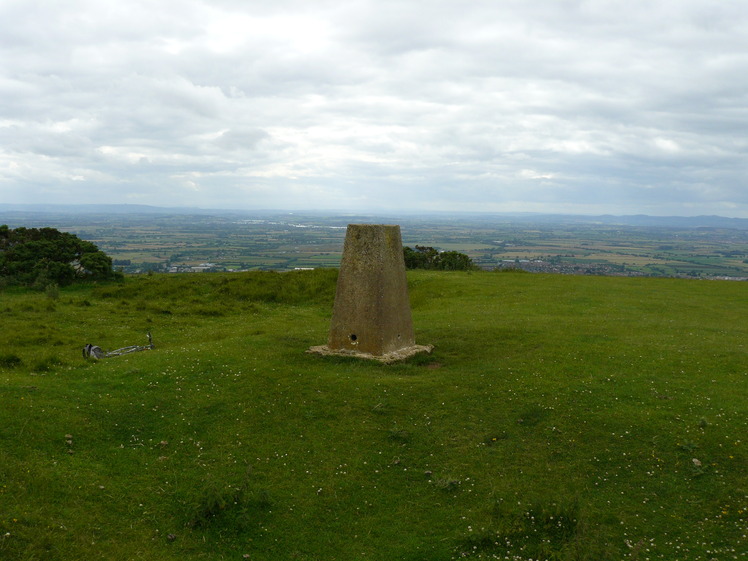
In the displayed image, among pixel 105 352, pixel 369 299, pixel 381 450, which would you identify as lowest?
pixel 381 450

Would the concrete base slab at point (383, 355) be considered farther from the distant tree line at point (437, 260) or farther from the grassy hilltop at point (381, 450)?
the distant tree line at point (437, 260)

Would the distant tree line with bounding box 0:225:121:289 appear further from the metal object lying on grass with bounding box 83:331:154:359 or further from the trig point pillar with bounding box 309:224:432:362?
the trig point pillar with bounding box 309:224:432:362

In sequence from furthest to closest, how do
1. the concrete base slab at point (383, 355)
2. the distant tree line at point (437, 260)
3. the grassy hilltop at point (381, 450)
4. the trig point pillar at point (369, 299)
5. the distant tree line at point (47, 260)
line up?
1. the distant tree line at point (437, 260)
2. the distant tree line at point (47, 260)
3. the trig point pillar at point (369, 299)
4. the concrete base slab at point (383, 355)
5. the grassy hilltop at point (381, 450)

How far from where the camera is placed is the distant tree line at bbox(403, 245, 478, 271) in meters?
48.1

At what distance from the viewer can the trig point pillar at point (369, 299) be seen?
1686 centimetres

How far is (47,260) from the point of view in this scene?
118 ft

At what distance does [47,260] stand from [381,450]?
109 feet

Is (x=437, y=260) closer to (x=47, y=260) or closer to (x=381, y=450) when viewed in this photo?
(x=47, y=260)

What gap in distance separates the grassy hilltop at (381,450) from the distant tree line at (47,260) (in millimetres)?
Answer: 16971

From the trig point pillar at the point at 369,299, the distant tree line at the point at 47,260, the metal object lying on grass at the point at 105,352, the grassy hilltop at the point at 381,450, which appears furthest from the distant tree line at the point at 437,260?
the metal object lying on grass at the point at 105,352

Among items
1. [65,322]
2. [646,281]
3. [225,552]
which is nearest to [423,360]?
[225,552]

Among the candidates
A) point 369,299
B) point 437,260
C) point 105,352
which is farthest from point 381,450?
point 437,260

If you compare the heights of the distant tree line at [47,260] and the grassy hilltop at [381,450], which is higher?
the distant tree line at [47,260]

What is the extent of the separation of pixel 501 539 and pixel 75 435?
347 inches
